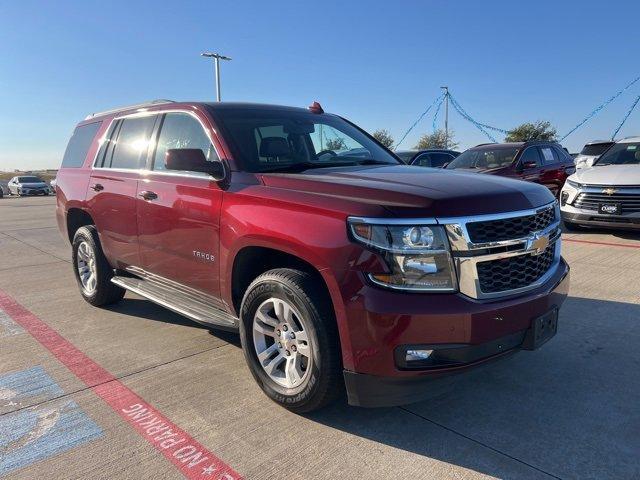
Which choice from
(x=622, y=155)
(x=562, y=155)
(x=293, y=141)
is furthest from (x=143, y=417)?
(x=562, y=155)

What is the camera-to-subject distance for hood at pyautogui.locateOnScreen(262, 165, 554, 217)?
100 inches

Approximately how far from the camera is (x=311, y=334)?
2729 millimetres

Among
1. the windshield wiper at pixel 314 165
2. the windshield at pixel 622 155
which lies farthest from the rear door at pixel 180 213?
the windshield at pixel 622 155

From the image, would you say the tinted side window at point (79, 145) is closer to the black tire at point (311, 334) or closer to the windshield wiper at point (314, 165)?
the windshield wiper at point (314, 165)

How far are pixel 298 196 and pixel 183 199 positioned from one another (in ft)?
3.92

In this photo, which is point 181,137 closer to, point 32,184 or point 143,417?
point 143,417

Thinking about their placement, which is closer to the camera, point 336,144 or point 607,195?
point 336,144

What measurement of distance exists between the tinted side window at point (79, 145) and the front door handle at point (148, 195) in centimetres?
168

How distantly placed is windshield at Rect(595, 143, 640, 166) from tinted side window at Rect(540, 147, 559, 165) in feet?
5.66

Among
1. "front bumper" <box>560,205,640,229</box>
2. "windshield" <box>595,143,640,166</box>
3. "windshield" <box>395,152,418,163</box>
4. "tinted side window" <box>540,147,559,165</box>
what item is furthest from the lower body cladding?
"windshield" <box>395,152,418,163</box>

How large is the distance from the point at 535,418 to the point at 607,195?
21.1ft

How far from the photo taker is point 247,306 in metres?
3.15

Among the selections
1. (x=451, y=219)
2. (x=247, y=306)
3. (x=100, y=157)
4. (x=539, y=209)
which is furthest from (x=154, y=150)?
(x=539, y=209)

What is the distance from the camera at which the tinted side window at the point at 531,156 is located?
421 inches
